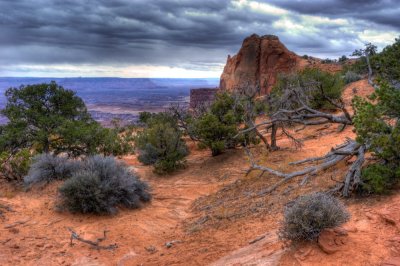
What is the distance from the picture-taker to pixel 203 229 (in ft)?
25.2

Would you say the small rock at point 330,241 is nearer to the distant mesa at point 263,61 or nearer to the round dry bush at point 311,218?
the round dry bush at point 311,218

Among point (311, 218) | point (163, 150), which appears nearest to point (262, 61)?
point (163, 150)

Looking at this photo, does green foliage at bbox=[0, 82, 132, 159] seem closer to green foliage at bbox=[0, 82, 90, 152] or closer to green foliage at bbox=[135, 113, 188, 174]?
green foliage at bbox=[0, 82, 90, 152]

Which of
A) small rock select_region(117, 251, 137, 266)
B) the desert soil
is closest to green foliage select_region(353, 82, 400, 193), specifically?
the desert soil

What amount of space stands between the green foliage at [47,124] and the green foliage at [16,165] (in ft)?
3.25

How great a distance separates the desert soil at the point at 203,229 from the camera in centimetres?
456

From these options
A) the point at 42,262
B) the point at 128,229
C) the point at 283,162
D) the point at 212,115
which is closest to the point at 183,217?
the point at 128,229

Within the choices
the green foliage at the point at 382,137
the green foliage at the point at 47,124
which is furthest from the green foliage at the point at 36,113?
the green foliage at the point at 382,137

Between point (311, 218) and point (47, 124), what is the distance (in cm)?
1187

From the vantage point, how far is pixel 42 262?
660 centimetres

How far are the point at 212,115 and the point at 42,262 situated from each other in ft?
31.5

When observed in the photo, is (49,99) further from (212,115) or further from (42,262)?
(42,262)

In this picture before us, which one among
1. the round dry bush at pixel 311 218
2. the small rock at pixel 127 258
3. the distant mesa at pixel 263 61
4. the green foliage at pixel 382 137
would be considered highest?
the distant mesa at pixel 263 61

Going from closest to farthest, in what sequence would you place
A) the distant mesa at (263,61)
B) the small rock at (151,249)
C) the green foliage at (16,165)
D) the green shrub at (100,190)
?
the small rock at (151,249), the green shrub at (100,190), the green foliage at (16,165), the distant mesa at (263,61)
